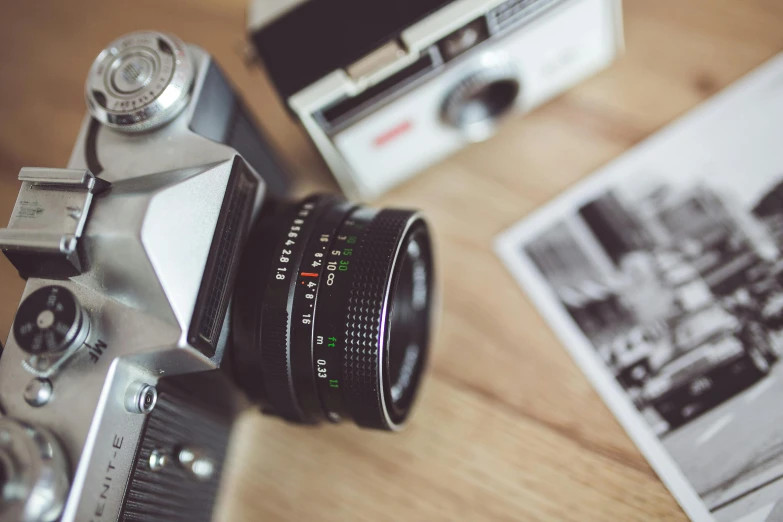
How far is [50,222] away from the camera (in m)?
0.38

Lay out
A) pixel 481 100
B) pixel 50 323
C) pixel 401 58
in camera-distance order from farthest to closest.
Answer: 1. pixel 481 100
2. pixel 401 58
3. pixel 50 323

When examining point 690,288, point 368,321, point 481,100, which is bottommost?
point 690,288

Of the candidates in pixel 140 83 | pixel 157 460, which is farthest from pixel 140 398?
pixel 140 83

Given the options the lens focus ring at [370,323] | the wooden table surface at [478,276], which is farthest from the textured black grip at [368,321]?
the wooden table surface at [478,276]

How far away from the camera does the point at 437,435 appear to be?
0.53 m

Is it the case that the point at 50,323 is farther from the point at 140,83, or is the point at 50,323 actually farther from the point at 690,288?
the point at 690,288

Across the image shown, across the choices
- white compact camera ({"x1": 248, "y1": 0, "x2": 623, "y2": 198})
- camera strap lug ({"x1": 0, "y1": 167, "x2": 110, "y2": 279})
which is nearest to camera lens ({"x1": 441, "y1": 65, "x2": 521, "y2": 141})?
white compact camera ({"x1": 248, "y1": 0, "x2": 623, "y2": 198})

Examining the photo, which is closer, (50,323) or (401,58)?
(50,323)

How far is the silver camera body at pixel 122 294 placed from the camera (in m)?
0.36

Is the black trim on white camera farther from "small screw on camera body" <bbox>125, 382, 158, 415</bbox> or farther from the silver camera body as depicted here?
"small screw on camera body" <bbox>125, 382, 158, 415</bbox>

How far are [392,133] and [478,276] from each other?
0.50 ft

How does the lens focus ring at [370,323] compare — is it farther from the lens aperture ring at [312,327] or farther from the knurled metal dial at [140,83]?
the knurled metal dial at [140,83]

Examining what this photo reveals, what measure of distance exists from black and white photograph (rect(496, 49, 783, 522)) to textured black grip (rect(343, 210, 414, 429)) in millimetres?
178

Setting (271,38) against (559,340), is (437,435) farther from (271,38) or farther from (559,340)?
(271,38)
